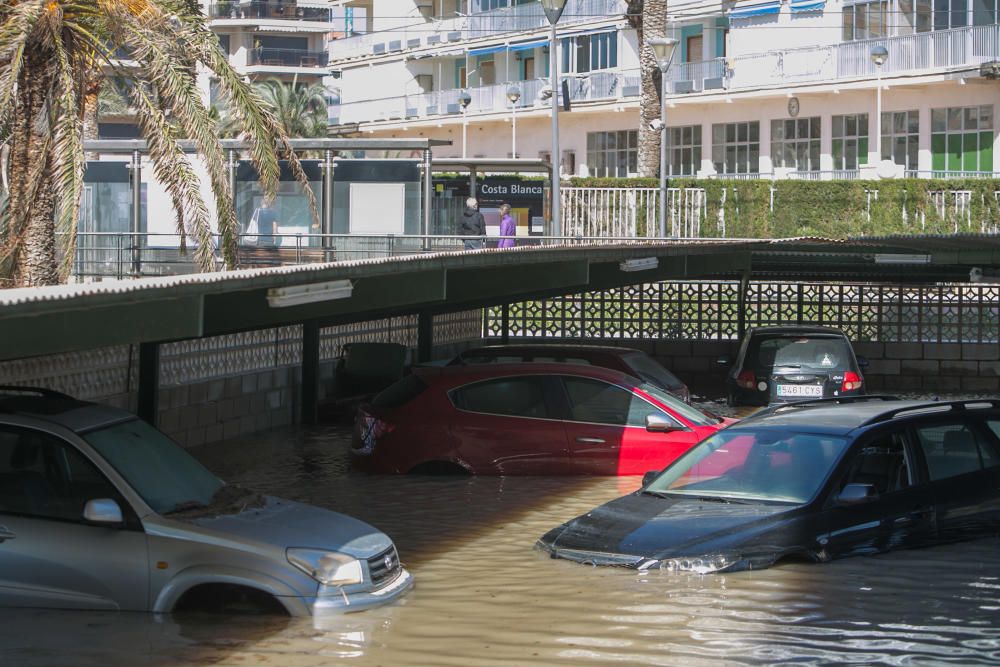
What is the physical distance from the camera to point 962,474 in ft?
33.4

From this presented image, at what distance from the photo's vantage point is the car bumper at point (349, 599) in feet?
26.3

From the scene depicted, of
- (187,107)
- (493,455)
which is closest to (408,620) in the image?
(493,455)

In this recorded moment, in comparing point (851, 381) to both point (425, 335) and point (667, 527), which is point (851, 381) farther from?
point (667, 527)

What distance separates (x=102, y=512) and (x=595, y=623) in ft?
9.51

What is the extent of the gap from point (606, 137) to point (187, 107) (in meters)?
40.1

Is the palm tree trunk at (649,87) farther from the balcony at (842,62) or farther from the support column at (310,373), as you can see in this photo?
the support column at (310,373)

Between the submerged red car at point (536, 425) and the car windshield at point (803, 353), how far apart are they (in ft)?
20.6

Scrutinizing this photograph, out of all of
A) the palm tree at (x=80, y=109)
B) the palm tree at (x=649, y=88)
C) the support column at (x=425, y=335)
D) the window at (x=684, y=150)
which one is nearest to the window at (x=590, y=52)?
the window at (x=684, y=150)

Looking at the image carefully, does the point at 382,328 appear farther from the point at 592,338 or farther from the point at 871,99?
the point at 871,99

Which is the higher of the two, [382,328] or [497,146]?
[497,146]

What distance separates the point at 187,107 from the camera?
15.9 m

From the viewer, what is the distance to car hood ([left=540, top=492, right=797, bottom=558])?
9.02 meters

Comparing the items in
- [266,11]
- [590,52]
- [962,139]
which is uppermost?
[266,11]

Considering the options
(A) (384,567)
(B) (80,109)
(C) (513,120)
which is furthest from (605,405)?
(C) (513,120)
